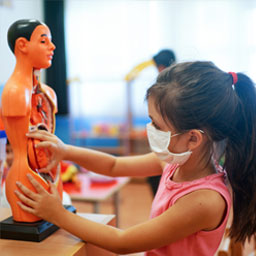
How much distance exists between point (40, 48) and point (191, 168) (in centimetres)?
50

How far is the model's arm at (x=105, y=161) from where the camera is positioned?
87 centimetres

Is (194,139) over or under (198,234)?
over

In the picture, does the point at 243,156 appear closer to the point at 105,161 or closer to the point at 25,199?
the point at 105,161

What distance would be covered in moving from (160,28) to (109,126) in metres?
1.35

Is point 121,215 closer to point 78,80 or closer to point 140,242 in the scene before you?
point 78,80

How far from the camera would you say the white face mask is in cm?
80

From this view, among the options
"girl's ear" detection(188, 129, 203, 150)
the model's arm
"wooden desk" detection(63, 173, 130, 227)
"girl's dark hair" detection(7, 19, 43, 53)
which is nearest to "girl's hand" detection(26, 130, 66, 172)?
the model's arm

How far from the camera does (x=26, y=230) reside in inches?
28.9

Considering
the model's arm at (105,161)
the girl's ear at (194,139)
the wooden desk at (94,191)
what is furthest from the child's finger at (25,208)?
the wooden desk at (94,191)

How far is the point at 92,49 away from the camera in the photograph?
4.09 metres

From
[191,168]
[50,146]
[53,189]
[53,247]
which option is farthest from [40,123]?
[191,168]

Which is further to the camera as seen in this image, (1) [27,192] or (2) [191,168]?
(2) [191,168]

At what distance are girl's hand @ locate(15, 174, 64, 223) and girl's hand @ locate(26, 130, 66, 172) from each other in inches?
2.8

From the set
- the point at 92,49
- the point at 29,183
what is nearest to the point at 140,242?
the point at 29,183
